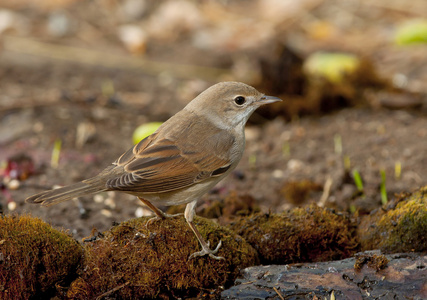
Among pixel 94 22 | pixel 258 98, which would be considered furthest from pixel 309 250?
pixel 94 22

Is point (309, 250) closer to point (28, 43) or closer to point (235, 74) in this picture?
point (235, 74)

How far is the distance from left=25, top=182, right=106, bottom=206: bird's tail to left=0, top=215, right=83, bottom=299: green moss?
163mm

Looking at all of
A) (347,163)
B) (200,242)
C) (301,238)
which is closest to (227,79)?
(347,163)

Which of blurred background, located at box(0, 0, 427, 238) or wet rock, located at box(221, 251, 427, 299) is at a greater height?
wet rock, located at box(221, 251, 427, 299)

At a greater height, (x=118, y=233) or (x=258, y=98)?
(x=258, y=98)

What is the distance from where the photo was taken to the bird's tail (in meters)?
3.74

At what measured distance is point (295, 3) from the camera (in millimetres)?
12219

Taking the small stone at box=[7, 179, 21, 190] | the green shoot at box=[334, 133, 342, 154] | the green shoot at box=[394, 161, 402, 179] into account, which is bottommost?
the green shoot at box=[334, 133, 342, 154]

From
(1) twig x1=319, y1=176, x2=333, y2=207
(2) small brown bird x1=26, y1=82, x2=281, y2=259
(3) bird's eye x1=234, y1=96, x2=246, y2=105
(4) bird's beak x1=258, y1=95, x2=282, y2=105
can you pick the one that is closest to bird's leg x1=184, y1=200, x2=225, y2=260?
(2) small brown bird x1=26, y1=82, x2=281, y2=259

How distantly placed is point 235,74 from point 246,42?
1431 mm

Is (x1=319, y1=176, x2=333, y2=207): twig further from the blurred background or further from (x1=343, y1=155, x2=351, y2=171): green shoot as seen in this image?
(x1=343, y1=155, x2=351, y2=171): green shoot

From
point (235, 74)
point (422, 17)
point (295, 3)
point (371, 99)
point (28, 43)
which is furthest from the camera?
point (295, 3)

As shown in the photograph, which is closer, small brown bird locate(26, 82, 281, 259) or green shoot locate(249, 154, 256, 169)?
small brown bird locate(26, 82, 281, 259)

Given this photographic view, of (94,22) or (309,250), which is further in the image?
(94,22)
